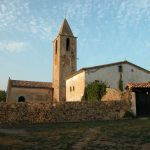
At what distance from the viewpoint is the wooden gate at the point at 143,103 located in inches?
1045

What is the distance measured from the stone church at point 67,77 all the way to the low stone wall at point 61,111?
362 inches

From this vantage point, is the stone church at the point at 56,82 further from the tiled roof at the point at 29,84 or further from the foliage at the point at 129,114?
the foliage at the point at 129,114

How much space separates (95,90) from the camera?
33.9 metres

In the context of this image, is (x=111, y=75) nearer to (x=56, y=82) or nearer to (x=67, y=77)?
(x=67, y=77)

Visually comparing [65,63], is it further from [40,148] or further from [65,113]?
[40,148]

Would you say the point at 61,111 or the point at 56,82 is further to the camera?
the point at 56,82

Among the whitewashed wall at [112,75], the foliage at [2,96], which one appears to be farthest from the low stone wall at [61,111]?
the foliage at [2,96]

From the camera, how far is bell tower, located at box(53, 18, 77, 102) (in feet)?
158

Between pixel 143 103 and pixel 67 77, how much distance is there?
722 inches

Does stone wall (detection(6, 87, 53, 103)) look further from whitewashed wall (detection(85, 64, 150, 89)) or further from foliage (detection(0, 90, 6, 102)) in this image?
foliage (detection(0, 90, 6, 102))

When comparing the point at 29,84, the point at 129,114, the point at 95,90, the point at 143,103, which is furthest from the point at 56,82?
the point at 129,114

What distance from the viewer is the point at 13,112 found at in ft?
81.2

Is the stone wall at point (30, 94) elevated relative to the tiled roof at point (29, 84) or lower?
lower

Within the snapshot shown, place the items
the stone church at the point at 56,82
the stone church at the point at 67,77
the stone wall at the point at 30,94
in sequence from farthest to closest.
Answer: the stone church at the point at 56,82
the stone wall at the point at 30,94
the stone church at the point at 67,77
